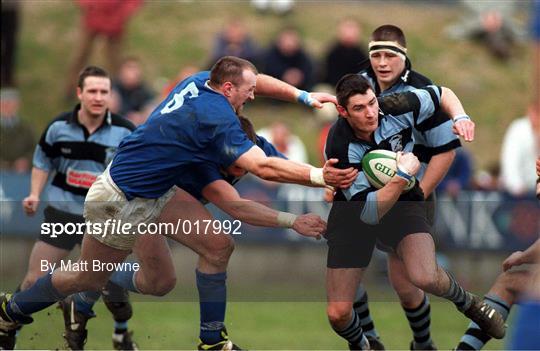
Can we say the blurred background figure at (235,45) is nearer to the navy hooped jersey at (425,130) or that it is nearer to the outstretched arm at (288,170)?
the navy hooped jersey at (425,130)

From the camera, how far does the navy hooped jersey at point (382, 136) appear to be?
901 cm

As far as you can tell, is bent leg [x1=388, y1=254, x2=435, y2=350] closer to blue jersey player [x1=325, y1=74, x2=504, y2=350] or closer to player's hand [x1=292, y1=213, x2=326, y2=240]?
blue jersey player [x1=325, y1=74, x2=504, y2=350]

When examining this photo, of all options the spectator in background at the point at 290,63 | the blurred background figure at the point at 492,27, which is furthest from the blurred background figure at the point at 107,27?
the blurred background figure at the point at 492,27

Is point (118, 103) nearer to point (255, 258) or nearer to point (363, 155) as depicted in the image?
point (255, 258)

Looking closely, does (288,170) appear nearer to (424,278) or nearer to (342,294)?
(342,294)

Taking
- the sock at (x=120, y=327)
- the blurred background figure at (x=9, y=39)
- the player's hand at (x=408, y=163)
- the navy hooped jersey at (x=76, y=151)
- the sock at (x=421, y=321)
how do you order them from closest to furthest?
the player's hand at (x=408, y=163), the sock at (x=421, y=321), the navy hooped jersey at (x=76, y=151), the sock at (x=120, y=327), the blurred background figure at (x=9, y=39)

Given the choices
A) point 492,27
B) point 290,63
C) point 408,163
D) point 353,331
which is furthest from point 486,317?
point 492,27

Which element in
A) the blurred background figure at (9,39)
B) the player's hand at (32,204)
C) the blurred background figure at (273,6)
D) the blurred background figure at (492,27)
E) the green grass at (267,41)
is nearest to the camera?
the player's hand at (32,204)

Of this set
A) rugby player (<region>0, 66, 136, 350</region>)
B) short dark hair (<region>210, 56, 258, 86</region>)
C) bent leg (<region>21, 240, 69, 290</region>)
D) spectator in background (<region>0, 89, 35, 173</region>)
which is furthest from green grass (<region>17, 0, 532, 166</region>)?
short dark hair (<region>210, 56, 258, 86</region>)

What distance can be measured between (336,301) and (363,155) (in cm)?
105

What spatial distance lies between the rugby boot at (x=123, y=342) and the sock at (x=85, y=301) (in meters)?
0.47

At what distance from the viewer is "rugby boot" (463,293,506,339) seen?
9.38 m

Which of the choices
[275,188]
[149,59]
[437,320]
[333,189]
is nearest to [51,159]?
[333,189]

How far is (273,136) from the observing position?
15234mm
